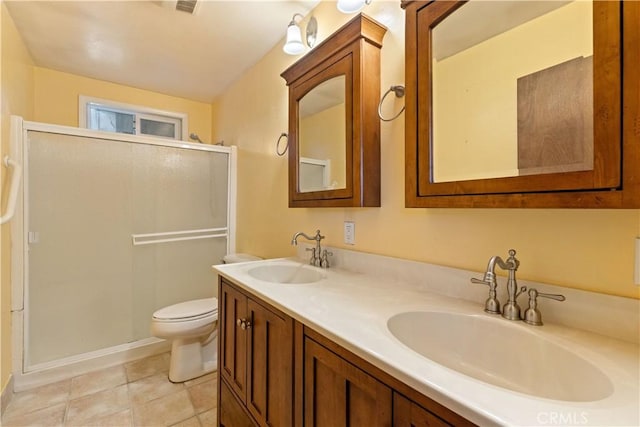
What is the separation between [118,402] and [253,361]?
1230mm

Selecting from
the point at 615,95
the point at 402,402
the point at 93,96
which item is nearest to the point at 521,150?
the point at 615,95

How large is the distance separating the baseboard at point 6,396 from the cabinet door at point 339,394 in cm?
194

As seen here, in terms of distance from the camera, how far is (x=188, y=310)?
78.7 inches

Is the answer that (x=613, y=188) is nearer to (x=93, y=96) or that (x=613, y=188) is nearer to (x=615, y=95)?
(x=615, y=95)

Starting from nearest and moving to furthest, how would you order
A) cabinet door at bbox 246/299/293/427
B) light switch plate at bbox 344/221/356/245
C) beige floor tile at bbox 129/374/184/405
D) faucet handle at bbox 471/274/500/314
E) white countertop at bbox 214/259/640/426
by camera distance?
white countertop at bbox 214/259/640/426 < faucet handle at bbox 471/274/500/314 < cabinet door at bbox 246/299/293/427 < light switch plate at bbox 344/221/356/245 < beige floor tile at bbox 129/374/184/405

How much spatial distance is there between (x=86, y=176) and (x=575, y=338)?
109 inches

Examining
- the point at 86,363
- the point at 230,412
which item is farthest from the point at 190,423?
the point at 86,363

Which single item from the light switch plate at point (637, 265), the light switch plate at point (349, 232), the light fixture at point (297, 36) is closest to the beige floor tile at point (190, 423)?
the light switch plate at point (349, 232)

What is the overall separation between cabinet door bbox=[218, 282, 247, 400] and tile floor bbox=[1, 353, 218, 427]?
0.47m

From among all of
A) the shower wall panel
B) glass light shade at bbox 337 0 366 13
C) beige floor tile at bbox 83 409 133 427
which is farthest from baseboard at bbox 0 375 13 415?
glass light shade at bbox 337 0 366 13

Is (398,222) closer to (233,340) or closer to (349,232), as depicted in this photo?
(349,232)

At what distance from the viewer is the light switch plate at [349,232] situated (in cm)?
146

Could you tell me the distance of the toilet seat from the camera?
1.89m

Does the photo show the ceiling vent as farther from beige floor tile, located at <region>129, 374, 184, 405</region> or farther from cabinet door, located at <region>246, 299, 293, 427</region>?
beige floor tile, located at <region>129, 374, 184, 405</region>
